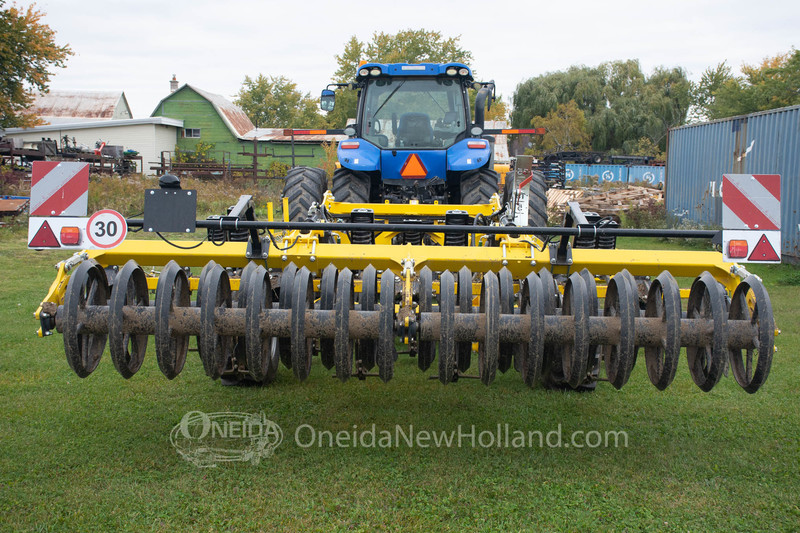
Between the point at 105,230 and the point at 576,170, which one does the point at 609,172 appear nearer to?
the point at 576,170

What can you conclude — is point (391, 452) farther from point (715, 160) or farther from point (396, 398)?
point (715, 160)

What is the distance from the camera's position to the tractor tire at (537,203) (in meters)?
6.31

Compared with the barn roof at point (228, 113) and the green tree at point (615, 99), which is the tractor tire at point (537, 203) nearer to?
the barn roof at point (228, 113)

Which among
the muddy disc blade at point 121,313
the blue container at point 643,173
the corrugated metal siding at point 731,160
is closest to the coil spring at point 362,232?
the muddy disc blade at point 121,313

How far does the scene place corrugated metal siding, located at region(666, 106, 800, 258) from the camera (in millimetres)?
11977

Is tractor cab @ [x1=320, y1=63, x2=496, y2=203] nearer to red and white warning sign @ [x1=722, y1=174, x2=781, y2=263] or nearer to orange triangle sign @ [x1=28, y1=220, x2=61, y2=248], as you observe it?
red and white warning sign @ [x1=722, y1=174, x2=781, y2=263]

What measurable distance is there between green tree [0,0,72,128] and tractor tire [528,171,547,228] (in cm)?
2115

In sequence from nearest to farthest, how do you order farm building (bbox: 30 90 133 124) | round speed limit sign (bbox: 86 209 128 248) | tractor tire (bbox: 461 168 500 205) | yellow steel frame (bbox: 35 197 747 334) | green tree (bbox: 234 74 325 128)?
round speed limit sign (bbox: 86 209 128 248) < yellow steel frame (bbox: 35 197 747 334) < tractor tire (bbox: 461 168 500 205) < farm building (bbox: 30 90 133 124) < green tree (bbox: 234 74 325 128)

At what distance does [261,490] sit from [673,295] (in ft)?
7.28

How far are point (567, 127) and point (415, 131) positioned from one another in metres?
35.7

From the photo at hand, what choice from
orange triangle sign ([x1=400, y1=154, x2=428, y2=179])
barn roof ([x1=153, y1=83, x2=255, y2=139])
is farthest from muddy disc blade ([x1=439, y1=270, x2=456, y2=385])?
barn roof ([x1=153, y1=83, x2=255, y2=139])

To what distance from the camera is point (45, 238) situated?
11.4ft

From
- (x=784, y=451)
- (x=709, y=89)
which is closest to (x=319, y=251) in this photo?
(x=784, y=451)

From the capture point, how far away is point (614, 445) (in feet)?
12.6
